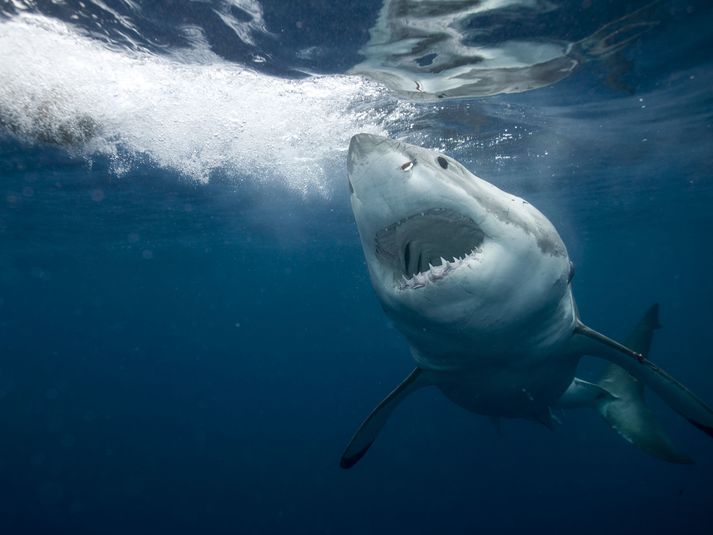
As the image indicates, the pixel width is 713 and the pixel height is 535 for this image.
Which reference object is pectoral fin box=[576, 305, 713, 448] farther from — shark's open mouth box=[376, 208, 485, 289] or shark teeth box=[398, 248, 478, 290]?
→ shark teeth box=[398, 248, 478, 290]

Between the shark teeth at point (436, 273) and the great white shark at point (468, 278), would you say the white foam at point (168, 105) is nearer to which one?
the great white shark at point (468, 278)

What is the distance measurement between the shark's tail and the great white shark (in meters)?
1.65

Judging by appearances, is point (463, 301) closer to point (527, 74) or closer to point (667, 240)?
point (527, 74)

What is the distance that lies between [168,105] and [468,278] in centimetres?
962

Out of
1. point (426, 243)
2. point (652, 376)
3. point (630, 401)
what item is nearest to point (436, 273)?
point (426, 243)

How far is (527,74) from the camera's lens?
31.6ft

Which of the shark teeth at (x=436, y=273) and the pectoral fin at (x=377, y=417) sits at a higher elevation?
the shark teeth at (x=436, y=273)

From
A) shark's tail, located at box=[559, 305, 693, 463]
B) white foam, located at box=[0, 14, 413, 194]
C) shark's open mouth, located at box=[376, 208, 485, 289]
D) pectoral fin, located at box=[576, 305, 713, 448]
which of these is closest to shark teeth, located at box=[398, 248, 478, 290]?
shark's open mouth, located at box=[376, 208, 485, 289]

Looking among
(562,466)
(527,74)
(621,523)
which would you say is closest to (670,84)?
(527,74)

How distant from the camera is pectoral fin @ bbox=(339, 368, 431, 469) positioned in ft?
17.5

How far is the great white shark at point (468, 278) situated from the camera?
8.68 ft

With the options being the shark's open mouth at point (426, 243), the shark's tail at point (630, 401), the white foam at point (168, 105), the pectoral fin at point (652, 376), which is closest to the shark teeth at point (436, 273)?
the shark's open mouth at point (426, 243)

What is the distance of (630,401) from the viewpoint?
255 inches

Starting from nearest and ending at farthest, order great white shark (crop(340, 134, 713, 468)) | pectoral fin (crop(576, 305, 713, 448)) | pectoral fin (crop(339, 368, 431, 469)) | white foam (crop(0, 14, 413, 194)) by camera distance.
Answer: great white shark (crop(340, 134, 713, 468)), pectoral fin (crop(576, 305, 713, 448)), pectoral fin (crop(339, 368, 431, 469)), white foam (crop(0, 14, 413, 194))
